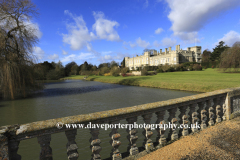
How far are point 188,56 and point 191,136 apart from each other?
224ft

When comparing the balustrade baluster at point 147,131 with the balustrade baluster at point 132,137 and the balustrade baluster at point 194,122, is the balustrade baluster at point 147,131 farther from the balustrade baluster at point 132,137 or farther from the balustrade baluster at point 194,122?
the balustrade baluster at point 194,122

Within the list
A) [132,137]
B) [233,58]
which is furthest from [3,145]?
[233,58]

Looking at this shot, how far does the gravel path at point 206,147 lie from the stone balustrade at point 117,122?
0.22 meters

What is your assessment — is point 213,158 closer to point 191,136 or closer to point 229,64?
point 191,136

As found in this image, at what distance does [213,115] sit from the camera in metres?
4.30

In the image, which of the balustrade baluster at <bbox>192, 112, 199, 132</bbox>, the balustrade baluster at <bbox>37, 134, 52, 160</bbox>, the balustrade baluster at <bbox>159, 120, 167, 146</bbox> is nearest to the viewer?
the balustrade baluster at <bbox>37, 134, 52, 160</bbox>

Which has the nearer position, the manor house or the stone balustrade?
the stone balustrade

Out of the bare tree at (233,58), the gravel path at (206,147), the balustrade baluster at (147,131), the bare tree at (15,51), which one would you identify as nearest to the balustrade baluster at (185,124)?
the gravel path at (206,147)

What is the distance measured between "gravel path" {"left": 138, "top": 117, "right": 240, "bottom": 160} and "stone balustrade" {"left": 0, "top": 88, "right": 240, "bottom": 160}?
215 millimetres

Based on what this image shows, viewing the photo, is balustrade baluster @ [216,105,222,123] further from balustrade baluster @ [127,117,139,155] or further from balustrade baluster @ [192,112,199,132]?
balustrade baluster @ [127,117,139,155]

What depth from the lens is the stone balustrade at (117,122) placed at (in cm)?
185

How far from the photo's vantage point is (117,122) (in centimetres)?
263

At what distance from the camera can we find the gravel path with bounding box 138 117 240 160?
271 centimetres

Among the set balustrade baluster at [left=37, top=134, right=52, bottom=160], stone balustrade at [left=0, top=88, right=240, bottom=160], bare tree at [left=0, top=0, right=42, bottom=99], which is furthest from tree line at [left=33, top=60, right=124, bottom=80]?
balustrade baluster at [left=37, top=134, right=52, bottom=160]
